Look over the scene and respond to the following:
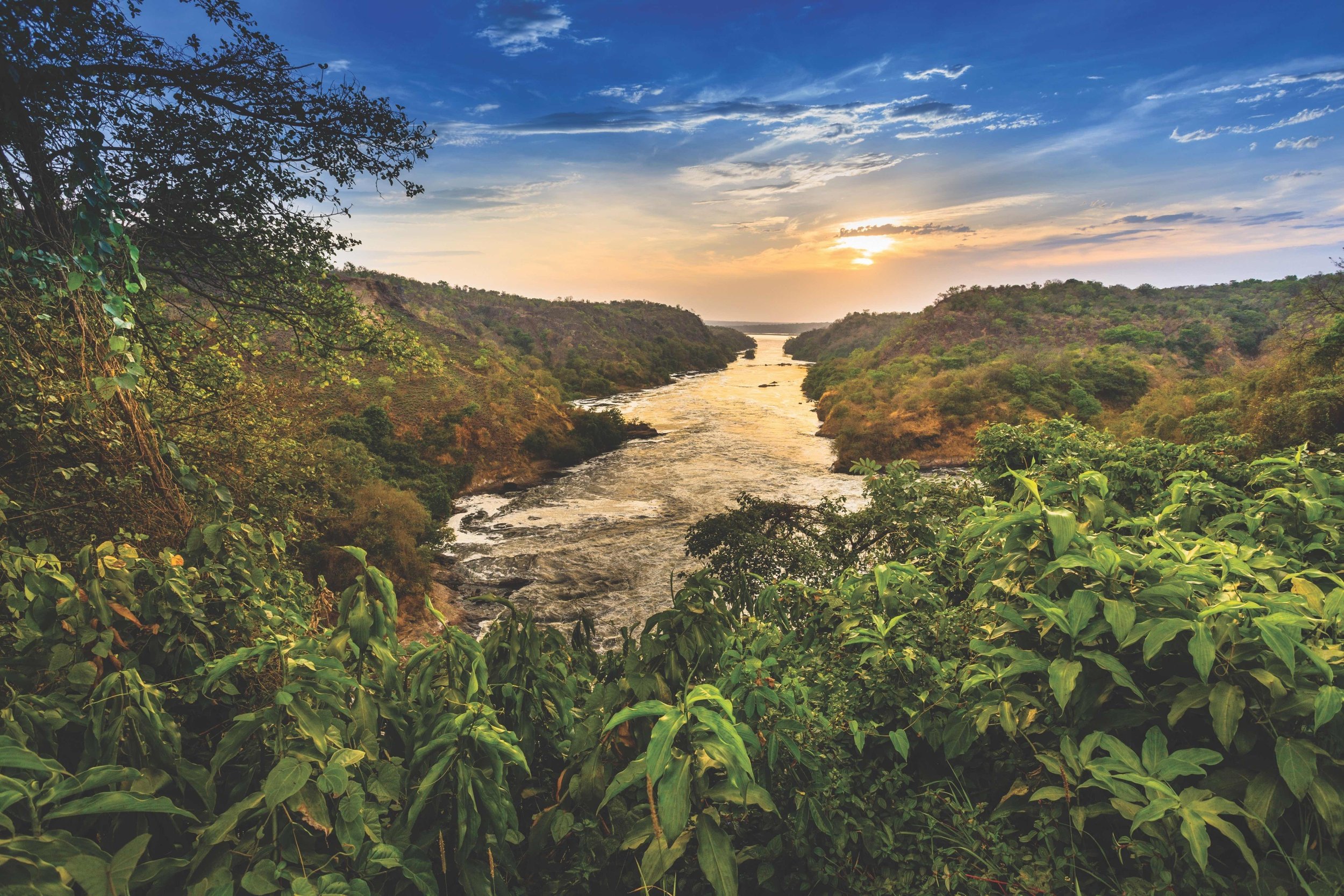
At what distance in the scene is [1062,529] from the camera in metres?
1.94

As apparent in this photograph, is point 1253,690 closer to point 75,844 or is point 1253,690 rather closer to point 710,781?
point 710,781

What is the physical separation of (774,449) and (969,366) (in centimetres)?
1631

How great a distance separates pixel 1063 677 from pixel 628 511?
→ 18.2 m

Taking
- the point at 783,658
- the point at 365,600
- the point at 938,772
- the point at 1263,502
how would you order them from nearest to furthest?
the point at 365,600 → the point at 938,772 → the point at 1263,502 → the point at 783,658

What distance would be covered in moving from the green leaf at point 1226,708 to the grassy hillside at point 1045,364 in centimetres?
1646

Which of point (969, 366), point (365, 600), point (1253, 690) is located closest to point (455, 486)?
point (365, 600)

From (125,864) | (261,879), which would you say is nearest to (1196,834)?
(261,879)

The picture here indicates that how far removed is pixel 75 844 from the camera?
1.12 meters

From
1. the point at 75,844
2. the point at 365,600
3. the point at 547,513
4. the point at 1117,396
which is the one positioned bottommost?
the point at 547,513

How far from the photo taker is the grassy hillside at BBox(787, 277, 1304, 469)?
26172 millimetres

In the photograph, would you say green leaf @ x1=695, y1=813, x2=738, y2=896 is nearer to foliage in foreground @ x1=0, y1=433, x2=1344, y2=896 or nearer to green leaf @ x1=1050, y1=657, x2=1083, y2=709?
foliage in foreground @ x1=0, y1=433, x2=1344, y2=896

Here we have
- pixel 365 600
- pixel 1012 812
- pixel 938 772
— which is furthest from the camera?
pixel 938 772

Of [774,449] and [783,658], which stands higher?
[783,658]

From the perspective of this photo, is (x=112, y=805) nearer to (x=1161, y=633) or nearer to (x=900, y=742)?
(x=900, y=742)
